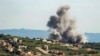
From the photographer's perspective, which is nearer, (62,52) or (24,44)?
(62,52)

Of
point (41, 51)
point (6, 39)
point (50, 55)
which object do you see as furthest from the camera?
point (6, 39)

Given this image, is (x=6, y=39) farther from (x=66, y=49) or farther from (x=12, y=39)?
(x=66, y=49)

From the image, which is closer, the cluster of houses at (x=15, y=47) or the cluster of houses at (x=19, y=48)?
the cluster of houses at (x=15, y=47)

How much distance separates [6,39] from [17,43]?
33.5 ft

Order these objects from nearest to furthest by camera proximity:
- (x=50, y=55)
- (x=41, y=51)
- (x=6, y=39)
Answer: (x=50, y=55) → (x=41, y=51) → (x=6, y=39)

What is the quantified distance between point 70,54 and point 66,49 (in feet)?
56.4

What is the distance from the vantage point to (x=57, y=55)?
173m

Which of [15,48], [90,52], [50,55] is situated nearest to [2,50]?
[15,48]

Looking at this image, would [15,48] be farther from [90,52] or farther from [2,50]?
[90,52]

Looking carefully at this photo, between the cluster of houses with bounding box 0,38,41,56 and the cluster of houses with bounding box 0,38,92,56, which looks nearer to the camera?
the cluster of houses with bounding box 0,38,41,56

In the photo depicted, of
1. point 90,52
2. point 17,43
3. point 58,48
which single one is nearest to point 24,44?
point 17,43

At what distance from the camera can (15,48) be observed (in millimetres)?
181125

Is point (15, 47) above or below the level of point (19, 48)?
above

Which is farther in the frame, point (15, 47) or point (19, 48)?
point (15, 47)
